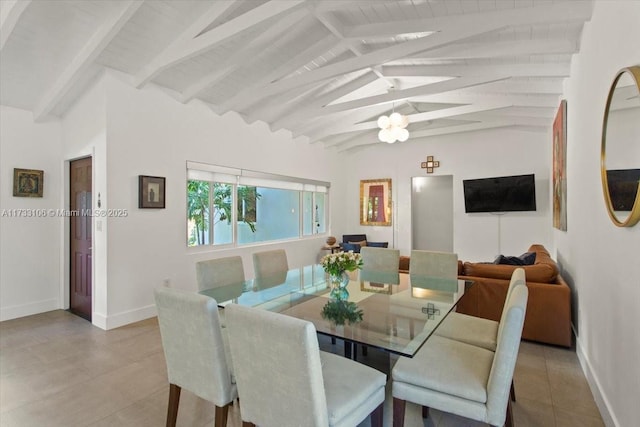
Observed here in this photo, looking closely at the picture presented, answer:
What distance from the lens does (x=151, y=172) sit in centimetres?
384

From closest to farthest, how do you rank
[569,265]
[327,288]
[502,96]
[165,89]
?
[327,288], [569,265], [165,89], [502,96]

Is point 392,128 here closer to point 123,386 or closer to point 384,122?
point 384,122

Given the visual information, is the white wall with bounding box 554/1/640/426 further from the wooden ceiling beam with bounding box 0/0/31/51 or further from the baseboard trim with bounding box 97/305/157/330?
the baseboard trim with bounding box 97/305/157/330

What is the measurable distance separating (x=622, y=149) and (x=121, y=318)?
443cm

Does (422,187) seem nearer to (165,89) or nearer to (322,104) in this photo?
(322,104)

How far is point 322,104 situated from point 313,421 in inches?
176

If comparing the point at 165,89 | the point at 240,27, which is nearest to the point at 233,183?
the point at 165,89

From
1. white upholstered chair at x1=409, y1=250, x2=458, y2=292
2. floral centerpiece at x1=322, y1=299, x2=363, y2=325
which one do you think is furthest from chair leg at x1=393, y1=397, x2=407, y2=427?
white upholstered chair at x1=409, y1=250, x2=458, y2=292

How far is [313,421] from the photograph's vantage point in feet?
4.07

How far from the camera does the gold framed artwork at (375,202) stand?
7250 millimetres

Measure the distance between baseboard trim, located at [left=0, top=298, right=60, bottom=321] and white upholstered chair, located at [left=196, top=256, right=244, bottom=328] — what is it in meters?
2.94

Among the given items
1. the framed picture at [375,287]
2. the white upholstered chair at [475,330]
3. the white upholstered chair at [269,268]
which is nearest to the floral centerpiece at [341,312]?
the framed picture at [375,287]

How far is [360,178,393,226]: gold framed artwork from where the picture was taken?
725 cm

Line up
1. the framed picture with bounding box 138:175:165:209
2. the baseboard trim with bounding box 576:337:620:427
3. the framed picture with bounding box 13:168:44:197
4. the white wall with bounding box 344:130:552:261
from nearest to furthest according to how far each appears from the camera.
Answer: the baseboard trim with bounding box 576:337:620:427 → the framed picture with bounding box 138:175:165:209 → the framed picture with bounding box 13:168:44:197 → the white wall with bounding box 344:130:552:261
